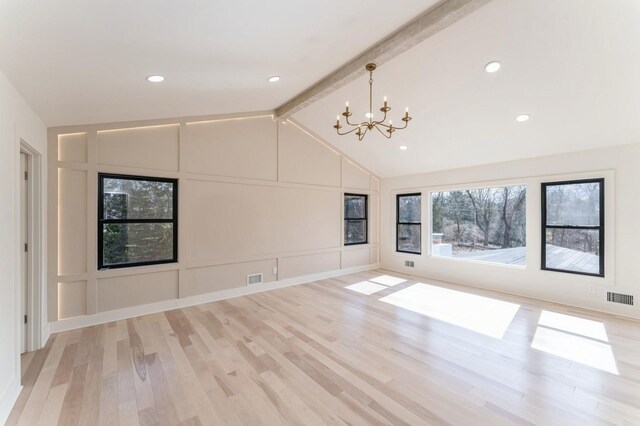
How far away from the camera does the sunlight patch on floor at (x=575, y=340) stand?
2.78 metres

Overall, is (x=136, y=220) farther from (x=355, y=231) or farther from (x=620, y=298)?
(x=620, y=298)

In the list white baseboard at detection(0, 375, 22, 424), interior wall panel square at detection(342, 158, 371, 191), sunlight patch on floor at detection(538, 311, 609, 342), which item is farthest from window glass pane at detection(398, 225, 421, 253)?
white baseboard at detection(0, 375, 22, 424)

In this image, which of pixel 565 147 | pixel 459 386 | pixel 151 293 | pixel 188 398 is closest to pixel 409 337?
pixel 459 386

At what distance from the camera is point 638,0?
2.20m

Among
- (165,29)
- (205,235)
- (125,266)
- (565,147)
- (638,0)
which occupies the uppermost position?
(638,0)

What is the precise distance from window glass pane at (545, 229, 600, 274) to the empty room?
0.09ft

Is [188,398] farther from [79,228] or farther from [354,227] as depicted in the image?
[354,227]

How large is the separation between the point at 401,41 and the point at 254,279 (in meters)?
4.29

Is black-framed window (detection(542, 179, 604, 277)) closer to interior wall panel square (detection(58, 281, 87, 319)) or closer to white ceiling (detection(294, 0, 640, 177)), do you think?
white ceiling (detection(294, 0, 640, 177))

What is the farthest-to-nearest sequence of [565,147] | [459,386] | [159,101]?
[565,147] → [159,101] → [459,386]

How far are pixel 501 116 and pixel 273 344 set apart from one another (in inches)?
171

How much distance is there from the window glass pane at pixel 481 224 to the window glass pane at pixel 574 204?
429 millimetres

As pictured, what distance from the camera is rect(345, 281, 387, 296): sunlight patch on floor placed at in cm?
518

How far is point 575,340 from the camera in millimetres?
3188
